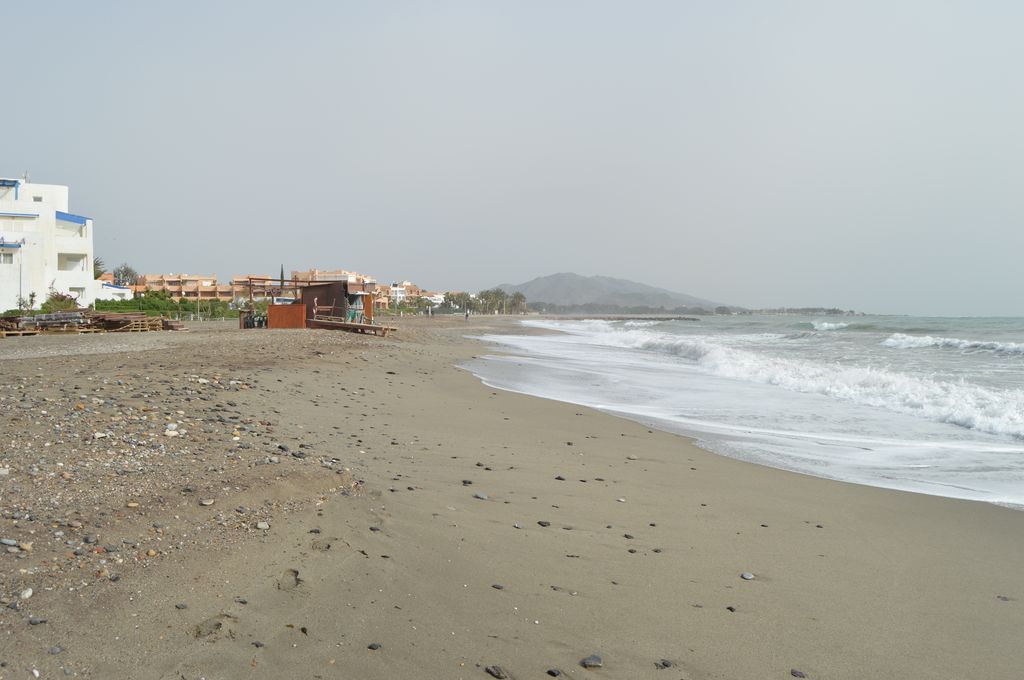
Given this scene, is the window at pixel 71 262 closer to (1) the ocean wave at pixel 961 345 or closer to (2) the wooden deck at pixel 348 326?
(2) the wooden deck at pixel 348 326

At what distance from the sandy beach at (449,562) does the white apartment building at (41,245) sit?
39549 millimetres

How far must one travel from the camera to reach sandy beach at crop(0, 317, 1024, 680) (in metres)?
2.67

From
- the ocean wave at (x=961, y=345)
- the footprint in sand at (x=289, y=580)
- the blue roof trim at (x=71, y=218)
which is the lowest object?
the footprint in sand at (x=289, y=580)

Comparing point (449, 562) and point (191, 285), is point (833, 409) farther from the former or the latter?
point (191, 285)

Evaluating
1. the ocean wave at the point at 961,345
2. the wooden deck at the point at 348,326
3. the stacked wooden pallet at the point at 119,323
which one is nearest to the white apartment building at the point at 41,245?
the stacked wooden pallet at the point at 119,323

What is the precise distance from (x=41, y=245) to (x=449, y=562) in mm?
45706

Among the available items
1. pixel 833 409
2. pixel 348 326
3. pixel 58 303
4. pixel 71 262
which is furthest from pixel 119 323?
pixel 833 409

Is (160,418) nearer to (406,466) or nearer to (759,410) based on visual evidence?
(406,466)

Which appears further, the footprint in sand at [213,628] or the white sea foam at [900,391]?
the white sea foam at [900,391]

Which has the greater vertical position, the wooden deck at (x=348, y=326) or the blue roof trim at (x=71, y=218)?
the blue roof trim at (x=71, y=218)

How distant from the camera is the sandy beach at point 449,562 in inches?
105

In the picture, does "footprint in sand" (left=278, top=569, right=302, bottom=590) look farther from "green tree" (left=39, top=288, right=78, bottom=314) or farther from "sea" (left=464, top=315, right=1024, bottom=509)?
"green tree" (left=39, top=288, right=78, bottom=314)

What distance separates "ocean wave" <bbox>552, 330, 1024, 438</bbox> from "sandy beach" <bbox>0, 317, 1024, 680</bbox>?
5200 mm

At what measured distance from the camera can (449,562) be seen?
3.55m
